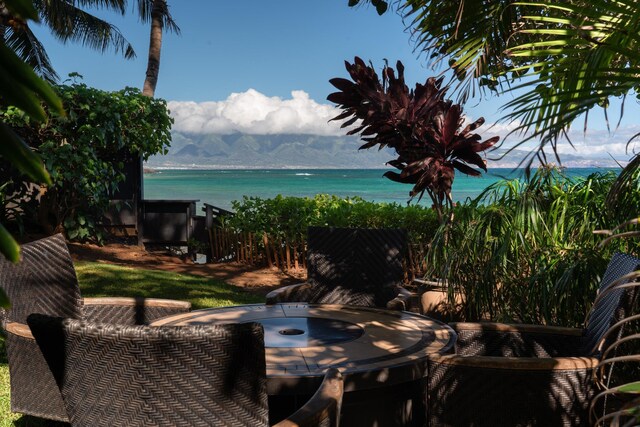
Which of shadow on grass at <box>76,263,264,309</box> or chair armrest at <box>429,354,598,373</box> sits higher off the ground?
chair armrest at <box>429,354,598,373</box>

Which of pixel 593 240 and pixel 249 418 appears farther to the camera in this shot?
pixel 593 240

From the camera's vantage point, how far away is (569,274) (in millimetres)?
3869

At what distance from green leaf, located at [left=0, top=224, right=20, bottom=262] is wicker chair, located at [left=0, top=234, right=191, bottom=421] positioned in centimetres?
254

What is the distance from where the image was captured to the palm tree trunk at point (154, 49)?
1496cm

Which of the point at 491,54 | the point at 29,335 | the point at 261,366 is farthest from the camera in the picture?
the point at 491,54

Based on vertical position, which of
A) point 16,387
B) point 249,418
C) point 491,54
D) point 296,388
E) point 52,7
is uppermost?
point 52,7

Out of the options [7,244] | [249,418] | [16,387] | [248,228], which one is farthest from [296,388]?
[248,228]

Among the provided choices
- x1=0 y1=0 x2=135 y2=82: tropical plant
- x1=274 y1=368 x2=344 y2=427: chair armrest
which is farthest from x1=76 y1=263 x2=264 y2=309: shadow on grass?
x1=0 y1=0 x2=135 y2=82: tropical plant

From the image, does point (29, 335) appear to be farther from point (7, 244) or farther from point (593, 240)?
point (593, 240)

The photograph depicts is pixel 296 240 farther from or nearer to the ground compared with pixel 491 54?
nearer to the ground

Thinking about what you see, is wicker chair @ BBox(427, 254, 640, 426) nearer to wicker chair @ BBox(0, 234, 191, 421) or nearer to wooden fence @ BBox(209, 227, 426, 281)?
wicker chair @ BBox(0, 234, 191, 421)

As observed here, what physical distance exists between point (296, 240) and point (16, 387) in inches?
266

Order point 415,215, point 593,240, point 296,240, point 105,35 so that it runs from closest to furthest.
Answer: point 593,240, point 415,215, point 296,240, point 105,35

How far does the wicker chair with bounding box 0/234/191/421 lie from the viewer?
2854mm
